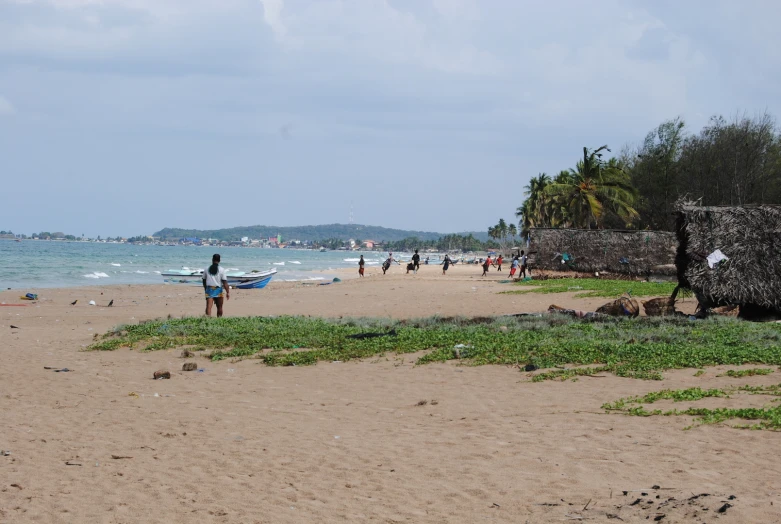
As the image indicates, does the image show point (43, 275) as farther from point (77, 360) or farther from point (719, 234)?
point (719, 234)

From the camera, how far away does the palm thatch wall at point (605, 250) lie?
31.6 m

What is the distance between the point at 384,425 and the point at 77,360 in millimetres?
6825

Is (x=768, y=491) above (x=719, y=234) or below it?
below

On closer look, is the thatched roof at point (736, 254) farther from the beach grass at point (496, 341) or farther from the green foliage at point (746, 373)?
the green foliage at point (746, 373)

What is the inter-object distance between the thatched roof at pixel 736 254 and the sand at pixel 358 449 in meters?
7.21

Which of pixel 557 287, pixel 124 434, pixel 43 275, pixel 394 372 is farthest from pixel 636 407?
pixel 43 275

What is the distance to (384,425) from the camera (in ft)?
25.3

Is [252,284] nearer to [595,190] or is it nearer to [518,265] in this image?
[518,265]

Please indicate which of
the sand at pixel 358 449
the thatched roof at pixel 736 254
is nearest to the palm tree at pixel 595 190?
the thatched roof at pixel 736 254

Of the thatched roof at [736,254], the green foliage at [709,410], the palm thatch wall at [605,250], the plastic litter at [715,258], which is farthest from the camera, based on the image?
the palm thatch wall at [605,250]

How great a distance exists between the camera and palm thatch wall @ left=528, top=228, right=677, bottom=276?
104ft

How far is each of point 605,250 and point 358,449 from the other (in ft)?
91.8

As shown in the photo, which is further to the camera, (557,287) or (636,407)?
(557,287)

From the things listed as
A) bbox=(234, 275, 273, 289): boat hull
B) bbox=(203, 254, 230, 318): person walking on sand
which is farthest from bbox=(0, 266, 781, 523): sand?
bbox=(234, 275, 273, 289): boat hull
